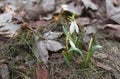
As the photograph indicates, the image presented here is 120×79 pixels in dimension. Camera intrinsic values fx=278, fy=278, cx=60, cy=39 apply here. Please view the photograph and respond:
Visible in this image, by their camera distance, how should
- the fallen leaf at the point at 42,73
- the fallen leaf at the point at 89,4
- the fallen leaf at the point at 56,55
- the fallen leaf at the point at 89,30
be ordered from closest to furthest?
the fallen leaf at the point at 42,73 → the fallen leaf at the point at 56,55 → the fallen leaf at the point at 89,30 → the fallen leaf at the point at 89,4

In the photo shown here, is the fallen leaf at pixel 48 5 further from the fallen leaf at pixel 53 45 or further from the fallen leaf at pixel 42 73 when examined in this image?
the fallen leaf at pixel 42 73

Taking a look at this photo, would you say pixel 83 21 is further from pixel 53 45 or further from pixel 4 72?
pixel 4 72

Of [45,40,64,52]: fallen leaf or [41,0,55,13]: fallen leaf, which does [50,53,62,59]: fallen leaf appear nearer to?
[45,40,64,52]: fallen leaf

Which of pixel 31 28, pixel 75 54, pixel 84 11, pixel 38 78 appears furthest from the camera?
pixel 84 11

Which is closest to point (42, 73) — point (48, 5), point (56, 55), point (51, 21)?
point (56, 55)

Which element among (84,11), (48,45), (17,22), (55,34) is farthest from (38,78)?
(84,11)

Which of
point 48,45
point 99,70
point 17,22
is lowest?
point 99,70

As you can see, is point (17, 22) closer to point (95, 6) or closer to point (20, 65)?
point (20, 65)

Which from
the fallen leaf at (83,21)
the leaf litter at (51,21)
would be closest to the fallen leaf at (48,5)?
the leaf litter at (51,21)
